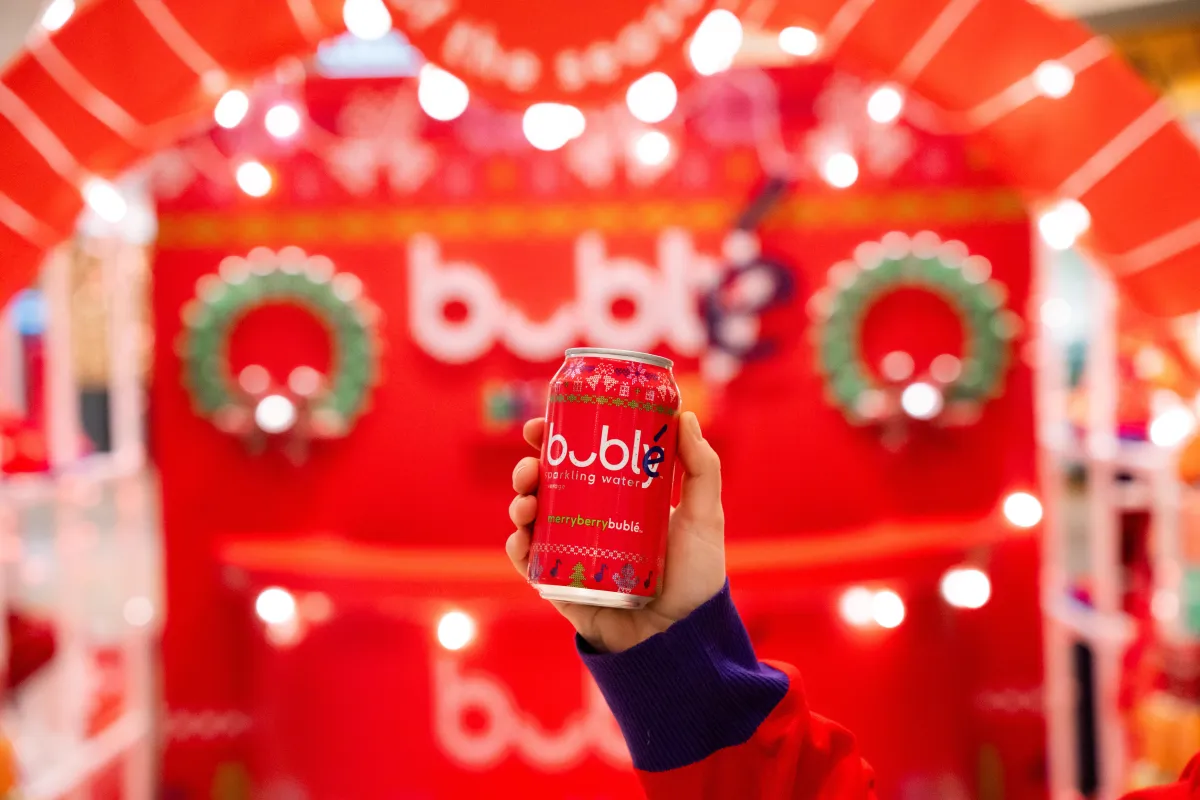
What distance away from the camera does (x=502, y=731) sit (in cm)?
284

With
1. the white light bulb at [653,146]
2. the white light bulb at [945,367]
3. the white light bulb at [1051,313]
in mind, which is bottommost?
the white light bulb at [945,367]

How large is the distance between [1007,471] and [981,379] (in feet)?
1.16

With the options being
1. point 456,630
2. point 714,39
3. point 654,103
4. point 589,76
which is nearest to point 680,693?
point 589,76

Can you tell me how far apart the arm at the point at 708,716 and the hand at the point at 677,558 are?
28mm

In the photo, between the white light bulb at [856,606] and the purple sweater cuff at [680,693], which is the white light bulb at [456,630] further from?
the purple sweater cuff at [680,693]

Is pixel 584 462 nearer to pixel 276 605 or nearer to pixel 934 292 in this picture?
pixel 276 605

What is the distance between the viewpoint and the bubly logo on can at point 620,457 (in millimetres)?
1060

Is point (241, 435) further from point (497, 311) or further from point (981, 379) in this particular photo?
point (981, 379)

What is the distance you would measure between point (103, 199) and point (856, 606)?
7.71ft

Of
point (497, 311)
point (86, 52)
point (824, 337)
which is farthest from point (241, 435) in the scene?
point (824, 337)

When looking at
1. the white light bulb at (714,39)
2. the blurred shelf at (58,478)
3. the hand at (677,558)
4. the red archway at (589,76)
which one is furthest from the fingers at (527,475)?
the blurred shelf at (58,478)

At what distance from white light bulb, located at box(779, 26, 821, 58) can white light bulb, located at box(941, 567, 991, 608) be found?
164cm

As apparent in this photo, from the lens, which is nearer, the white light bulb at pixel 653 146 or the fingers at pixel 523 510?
the fingers at pixel 523 510

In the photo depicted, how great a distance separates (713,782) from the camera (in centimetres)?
108
